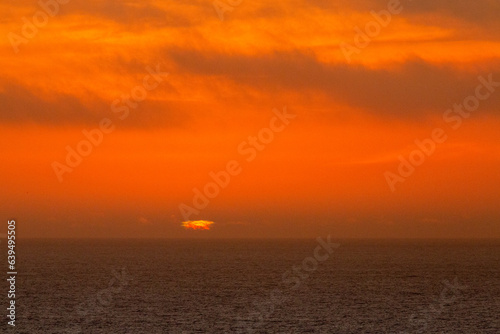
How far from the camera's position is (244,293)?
12756 cm

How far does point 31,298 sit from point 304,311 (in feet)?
158

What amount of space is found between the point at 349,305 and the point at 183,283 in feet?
164

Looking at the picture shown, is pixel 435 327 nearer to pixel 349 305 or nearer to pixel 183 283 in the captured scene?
pixel 349 305

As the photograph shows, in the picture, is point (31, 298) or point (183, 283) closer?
point (31, 298)

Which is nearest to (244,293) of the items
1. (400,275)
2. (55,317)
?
(55,317)

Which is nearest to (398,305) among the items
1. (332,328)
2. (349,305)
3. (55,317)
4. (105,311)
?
(349,305)

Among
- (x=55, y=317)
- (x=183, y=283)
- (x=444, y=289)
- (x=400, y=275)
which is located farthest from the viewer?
(x=400, y=275)

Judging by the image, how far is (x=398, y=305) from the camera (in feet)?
363

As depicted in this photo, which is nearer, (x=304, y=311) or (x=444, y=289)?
(x=304, y=311)

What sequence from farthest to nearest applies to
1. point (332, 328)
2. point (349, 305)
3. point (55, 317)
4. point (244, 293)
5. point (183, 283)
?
point (183, 283)
point (244, 293)
point (349, 305)
point (55, 317)
point (332, 328)

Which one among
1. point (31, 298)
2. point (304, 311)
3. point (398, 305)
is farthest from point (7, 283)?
point (398, 305)

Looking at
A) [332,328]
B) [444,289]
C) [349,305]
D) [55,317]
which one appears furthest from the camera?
[444,289]

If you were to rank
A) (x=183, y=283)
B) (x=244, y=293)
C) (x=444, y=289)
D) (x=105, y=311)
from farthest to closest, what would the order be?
(x=183, y=283)
(x=444, y=289)
(x=244, y=293)
(x=105, y=311)

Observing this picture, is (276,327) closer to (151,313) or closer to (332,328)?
(332,328)
